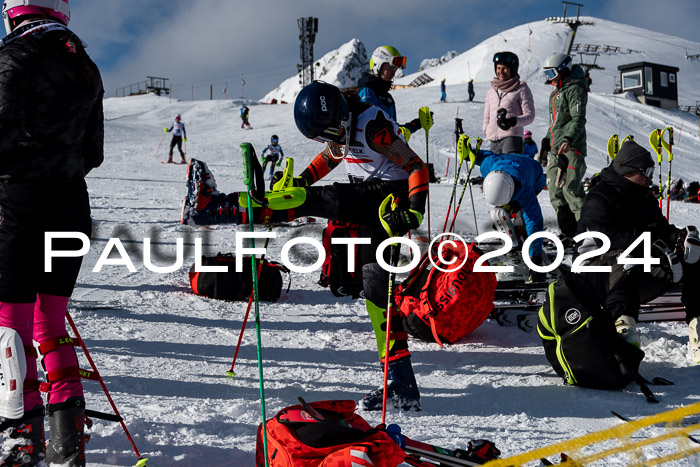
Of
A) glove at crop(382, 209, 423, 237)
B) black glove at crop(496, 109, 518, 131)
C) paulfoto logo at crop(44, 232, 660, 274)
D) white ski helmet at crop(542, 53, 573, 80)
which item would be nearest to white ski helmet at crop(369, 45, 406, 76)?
black glove at crop(496, 109, 518, 131)

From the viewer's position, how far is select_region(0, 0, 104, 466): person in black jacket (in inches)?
83.0

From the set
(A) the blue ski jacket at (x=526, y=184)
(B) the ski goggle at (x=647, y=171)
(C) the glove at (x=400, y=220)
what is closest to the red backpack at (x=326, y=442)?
(C) the glove at (x=400, y=220)

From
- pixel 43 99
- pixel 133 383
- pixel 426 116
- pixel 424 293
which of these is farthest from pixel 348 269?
pixel 426 116

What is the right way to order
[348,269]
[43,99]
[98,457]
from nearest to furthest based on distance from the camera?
[43,99] → [98,457] → [348,269]

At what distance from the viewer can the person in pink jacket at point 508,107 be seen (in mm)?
6445

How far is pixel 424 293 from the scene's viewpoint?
4301 mm

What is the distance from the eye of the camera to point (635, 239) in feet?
12.7

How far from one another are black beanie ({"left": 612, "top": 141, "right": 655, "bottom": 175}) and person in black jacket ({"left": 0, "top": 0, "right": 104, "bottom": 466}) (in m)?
3.30

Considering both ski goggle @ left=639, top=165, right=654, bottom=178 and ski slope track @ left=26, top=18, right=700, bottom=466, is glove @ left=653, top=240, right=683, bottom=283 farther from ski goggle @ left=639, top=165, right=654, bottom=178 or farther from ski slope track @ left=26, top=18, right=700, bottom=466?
ski slope track @ left=26, top=18, right=700, bottom=466


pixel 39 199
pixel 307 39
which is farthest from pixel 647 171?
pixel 307 39

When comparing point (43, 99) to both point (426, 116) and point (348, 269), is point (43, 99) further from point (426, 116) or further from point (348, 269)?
point (426, 116)

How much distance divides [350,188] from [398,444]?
5.59 feet

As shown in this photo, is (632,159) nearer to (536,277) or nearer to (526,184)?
(536,277)

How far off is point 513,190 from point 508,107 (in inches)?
57.0
